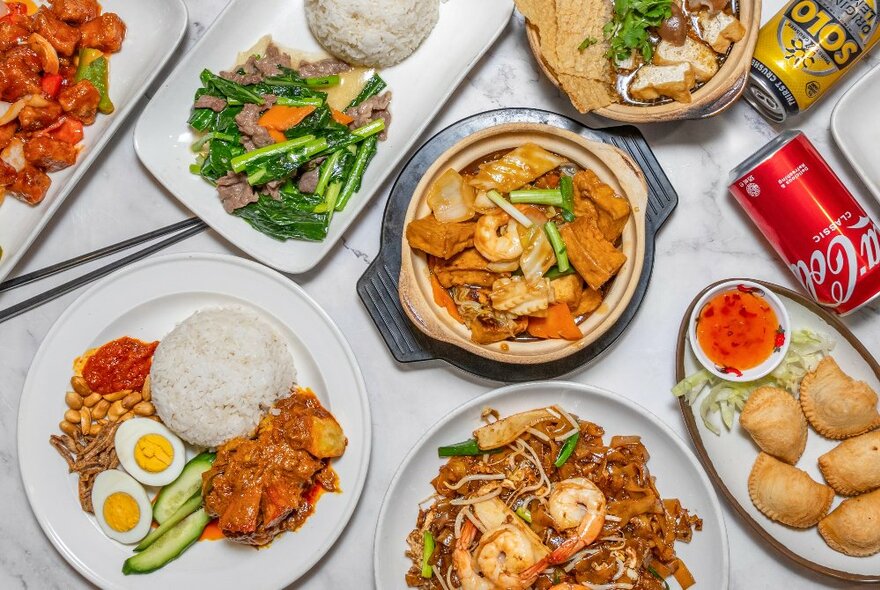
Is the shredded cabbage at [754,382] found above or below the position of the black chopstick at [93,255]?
above

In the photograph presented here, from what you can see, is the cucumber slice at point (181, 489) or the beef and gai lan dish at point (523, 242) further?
the cucumber slice at point (181, 489)

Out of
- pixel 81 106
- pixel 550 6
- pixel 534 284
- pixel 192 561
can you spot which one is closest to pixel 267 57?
pixel 81 106

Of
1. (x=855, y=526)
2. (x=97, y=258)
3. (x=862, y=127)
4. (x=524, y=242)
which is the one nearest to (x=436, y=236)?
(x=524, y=242)

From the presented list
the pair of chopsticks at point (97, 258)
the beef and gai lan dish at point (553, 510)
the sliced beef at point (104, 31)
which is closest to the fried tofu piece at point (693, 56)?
the beef and gai lan dish at point (553, 510)

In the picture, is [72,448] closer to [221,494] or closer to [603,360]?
[221,494]

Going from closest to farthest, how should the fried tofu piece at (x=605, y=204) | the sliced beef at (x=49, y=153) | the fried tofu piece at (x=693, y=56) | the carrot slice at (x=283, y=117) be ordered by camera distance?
the fried tofu piece at (x=605, y=204) → the fried tofu piece at (x=693, y=56) → the sliced beef at (x=49, y=153) → the carrot slice at (x=283, y=117)

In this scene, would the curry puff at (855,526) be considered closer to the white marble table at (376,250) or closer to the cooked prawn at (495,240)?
the white marble table at (376,250)

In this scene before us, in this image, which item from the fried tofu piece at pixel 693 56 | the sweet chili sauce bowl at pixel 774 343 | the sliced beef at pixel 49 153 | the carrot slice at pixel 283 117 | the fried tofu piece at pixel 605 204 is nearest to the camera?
the fried tofu piece at pixel 605 204
